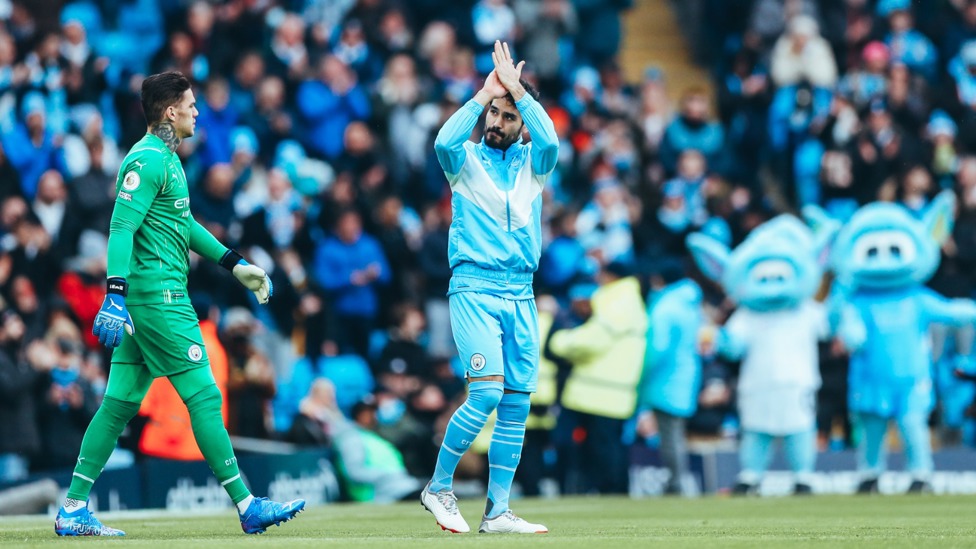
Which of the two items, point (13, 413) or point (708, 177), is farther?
point (708, 177)

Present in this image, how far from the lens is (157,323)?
29.1 feet

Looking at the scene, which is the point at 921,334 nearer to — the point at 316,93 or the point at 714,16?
the point at 316,93

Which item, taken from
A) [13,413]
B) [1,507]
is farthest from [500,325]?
[13,413]

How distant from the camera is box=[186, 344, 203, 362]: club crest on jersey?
8.91m

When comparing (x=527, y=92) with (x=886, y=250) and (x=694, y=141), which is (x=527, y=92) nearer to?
(x=886, y=250)

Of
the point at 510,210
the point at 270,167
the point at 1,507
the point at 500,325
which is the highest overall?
the point at 270,167

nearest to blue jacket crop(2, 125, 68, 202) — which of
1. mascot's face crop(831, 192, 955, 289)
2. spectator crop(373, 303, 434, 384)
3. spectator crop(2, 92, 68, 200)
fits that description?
spectator crop(2, 92, 68, 200)

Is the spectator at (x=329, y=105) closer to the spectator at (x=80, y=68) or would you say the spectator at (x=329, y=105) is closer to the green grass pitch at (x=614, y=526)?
the spectator at (x=80, y=68)

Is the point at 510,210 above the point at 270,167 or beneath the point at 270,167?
beneath

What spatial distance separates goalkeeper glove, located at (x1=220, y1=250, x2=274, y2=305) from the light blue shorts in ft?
3.33

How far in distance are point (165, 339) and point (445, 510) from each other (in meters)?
1.77

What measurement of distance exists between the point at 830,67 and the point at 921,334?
22.9ft

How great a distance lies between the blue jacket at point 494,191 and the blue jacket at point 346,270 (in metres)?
8.31

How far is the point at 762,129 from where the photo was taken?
22.0 meters
